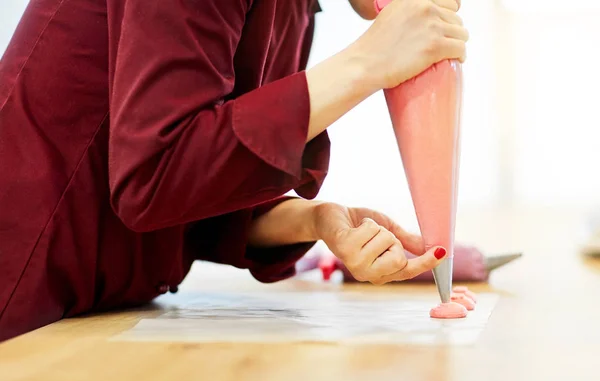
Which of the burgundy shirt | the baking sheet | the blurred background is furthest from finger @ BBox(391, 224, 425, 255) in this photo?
the blurred background

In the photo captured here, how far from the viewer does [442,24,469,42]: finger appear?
645 mm

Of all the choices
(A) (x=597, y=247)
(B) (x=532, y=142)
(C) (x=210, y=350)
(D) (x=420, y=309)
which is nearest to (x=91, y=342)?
(C) (x=210, y=350)

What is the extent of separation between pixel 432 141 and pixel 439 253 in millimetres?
99

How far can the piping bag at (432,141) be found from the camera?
644 mm

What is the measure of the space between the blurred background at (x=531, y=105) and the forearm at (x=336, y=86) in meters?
2.77

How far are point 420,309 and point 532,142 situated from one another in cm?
287

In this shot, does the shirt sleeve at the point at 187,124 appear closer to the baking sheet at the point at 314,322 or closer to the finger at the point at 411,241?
the baking sheet at the point at 314,322

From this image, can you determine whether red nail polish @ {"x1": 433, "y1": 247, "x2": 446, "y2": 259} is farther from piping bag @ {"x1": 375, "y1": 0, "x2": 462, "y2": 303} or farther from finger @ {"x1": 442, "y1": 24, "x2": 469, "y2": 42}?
finger @ {"x1": 442, "y1": 24, "x2": 469, "y2": 42}

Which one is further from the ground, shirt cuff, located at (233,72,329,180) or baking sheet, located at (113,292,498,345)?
shirt cuff, located at (233,72,329,180)

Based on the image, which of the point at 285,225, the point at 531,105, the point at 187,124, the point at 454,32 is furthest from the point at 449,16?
the point at 531,105

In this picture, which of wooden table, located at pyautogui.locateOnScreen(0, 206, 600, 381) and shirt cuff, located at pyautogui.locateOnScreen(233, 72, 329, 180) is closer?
wooden table, located at pyautogui.locateOnScreen(0, 206, 600, 381)

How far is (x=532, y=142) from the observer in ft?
11.4

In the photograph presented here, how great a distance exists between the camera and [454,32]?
2.13ft

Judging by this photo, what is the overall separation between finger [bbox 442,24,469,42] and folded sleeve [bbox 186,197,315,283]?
0.35 m
